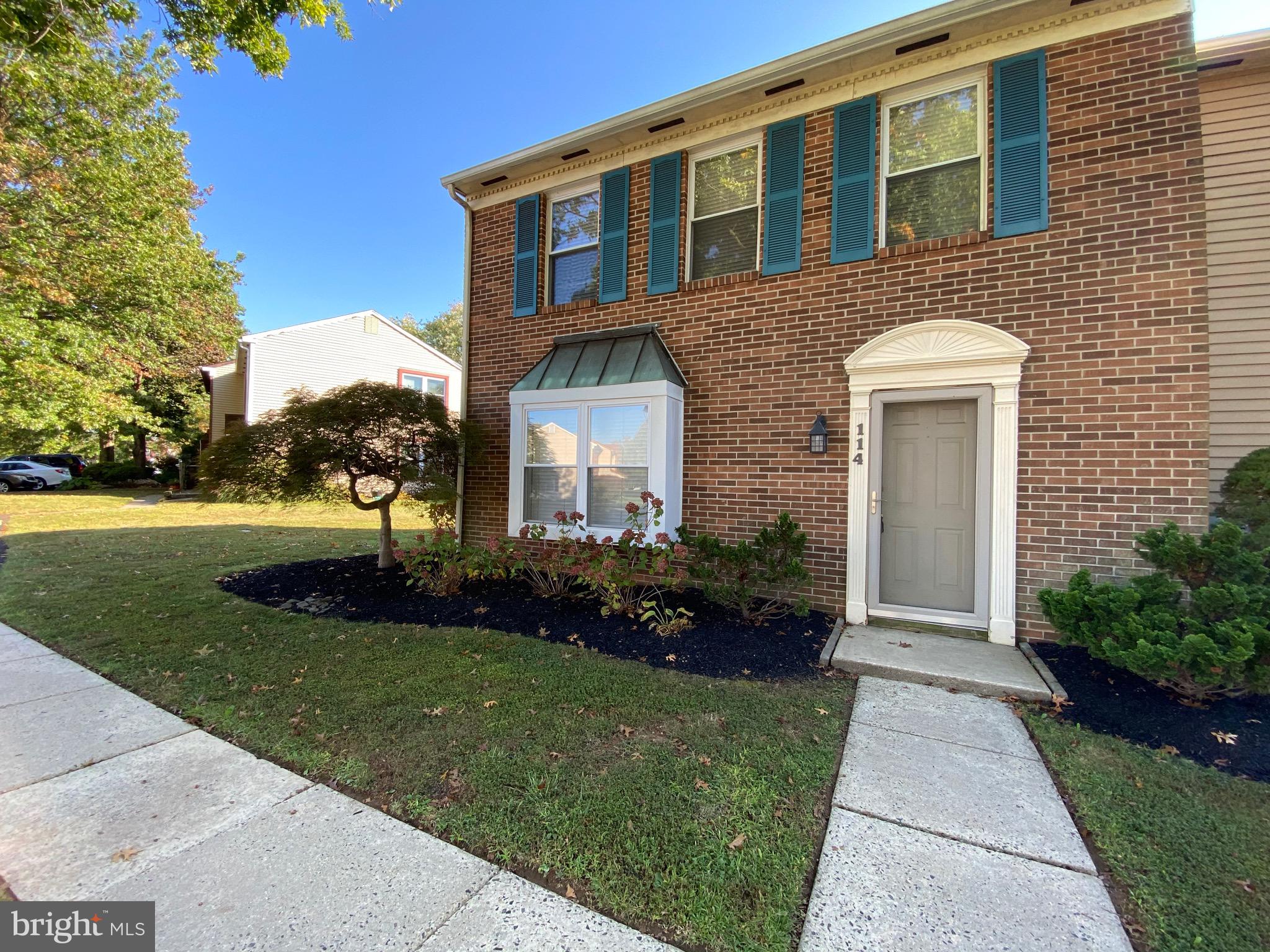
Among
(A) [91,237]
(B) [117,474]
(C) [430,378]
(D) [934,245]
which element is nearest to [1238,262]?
(D) [934,245]

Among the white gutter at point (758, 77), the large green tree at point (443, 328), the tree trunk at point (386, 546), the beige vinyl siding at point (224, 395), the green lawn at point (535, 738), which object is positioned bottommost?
the green lawn at point (535, 738)

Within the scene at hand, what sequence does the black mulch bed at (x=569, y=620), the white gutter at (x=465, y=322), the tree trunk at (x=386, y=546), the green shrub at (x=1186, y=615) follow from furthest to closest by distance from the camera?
the white gutter at (x=465, y=322)
the tree trunk at (x=386, y=546)
the black mulch bed at (x=569, y=620)
the green shrub at (x=1186, y=615)

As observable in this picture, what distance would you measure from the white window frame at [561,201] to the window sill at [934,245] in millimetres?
3361

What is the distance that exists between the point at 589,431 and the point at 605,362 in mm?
835

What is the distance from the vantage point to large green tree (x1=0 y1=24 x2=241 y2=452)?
10609 millimetres

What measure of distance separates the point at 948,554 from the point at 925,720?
81.3 inches

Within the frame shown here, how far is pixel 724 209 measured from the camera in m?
5.82

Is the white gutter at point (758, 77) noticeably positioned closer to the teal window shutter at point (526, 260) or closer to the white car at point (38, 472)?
the teal window shutter at point (526, 260)

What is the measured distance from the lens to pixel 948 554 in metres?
4.72

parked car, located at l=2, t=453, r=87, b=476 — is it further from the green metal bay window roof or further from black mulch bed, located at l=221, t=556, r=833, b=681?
the green metal bay window roof

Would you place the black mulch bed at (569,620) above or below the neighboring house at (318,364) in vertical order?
below

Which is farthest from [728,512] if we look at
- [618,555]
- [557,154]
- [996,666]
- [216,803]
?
[557,154]

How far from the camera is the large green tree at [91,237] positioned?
10.6 metres

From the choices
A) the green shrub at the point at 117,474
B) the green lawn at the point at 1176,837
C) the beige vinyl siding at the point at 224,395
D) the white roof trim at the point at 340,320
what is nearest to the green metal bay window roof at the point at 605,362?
the green lawn at the point at 1176,837
